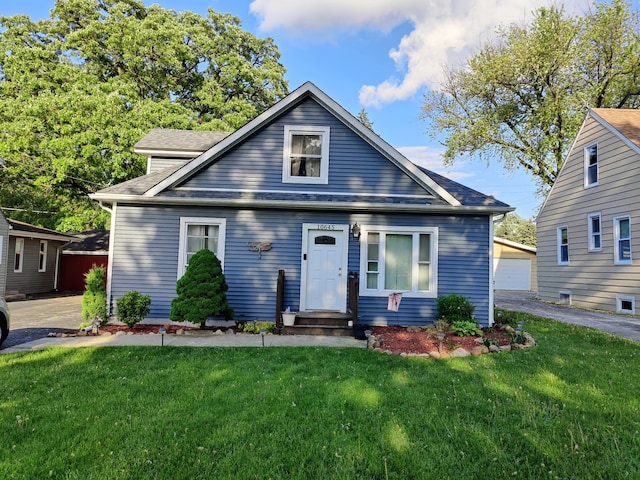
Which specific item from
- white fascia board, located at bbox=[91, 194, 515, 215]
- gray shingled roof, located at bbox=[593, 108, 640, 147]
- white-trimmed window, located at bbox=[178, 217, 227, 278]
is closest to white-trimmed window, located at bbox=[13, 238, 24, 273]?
white fascia board, located at bbox=[91, 194, 515, 215]

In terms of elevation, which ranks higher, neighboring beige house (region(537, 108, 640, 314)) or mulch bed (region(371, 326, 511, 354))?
neighboring beige house (region(537, 108, 640, 314))

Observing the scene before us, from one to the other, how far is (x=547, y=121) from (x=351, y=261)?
54.3ft

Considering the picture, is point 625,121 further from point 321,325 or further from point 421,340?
point 321,325

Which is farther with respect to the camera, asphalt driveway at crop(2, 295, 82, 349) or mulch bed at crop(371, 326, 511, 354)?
asphalt driveway at crop(2, 295, 82, 349)

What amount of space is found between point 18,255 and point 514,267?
28.5m

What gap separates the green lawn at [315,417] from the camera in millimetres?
2762

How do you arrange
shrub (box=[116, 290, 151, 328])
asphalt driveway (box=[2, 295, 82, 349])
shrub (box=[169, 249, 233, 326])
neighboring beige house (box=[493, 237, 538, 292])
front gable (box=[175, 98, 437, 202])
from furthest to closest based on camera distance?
neighboring beige house (box=[493, 237, 538, 292])
front gable (box=[175, 98, 437, 202])
shrub (box=[116, 290, 151, 328])
shrub (box=[169, 249, 233, 326])
asphalt driveway (box=[2, 295, 82, 349])

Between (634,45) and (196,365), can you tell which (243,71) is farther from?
(196,365)

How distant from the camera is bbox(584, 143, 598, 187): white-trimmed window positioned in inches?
503

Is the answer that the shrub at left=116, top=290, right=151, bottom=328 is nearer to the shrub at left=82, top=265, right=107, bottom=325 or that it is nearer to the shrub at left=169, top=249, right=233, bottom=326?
the shrub at left=82, top=265, right=107, bottom=325

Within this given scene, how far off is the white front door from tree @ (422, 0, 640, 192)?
15.6 metres

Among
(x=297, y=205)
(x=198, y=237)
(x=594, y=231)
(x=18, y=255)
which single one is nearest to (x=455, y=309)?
(x=297, y=205)

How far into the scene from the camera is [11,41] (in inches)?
792

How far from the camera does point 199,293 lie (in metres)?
7.44
